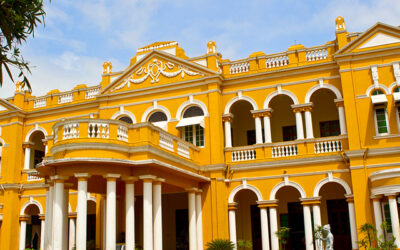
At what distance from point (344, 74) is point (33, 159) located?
15.8 m

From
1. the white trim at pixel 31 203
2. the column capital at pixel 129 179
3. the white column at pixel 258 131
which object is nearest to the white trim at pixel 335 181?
the white column at pixel 258 131

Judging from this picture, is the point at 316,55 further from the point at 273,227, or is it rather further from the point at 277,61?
the point at 273,227

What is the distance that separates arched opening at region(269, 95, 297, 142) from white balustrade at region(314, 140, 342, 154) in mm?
2649

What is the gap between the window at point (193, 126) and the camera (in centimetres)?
1869

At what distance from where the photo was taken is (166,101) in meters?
19.6

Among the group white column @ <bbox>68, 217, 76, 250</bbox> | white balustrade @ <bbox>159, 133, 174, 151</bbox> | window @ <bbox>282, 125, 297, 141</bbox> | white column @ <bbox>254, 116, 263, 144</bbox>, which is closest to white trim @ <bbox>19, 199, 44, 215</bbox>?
white column @ <bbox>68, 217, 76, 250</bbox>

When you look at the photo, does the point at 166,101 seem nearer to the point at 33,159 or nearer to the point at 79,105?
the point at 79,105

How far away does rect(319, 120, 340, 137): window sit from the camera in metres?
19.7

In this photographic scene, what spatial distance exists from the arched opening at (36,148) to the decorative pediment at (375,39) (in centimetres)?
1563

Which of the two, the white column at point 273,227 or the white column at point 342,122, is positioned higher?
the white column at point 342,122

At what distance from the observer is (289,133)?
20.5 metres

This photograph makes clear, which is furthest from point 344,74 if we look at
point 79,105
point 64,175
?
point 79,105

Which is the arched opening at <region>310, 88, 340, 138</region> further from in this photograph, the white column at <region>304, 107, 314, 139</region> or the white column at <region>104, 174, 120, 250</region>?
the white column at <region>104, 174, 120, 250</region>

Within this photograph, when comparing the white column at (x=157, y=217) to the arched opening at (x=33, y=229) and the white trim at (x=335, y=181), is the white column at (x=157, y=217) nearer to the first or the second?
the white trim at (x=335, y=181)
